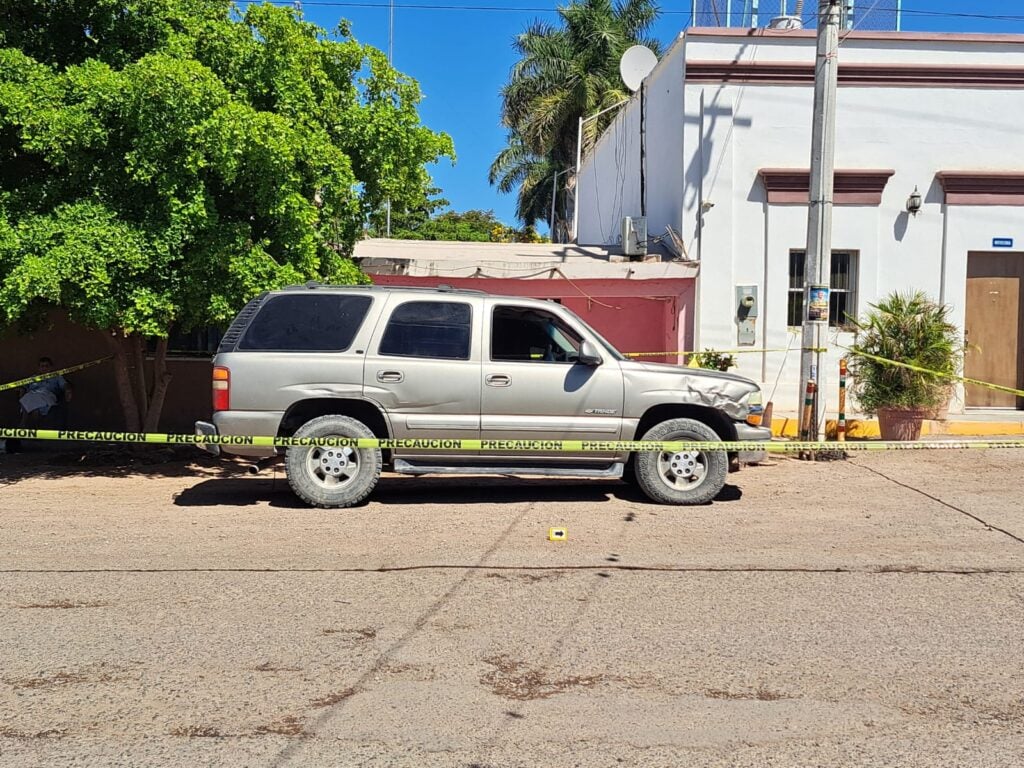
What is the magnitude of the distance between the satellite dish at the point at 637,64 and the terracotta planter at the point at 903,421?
7.29m

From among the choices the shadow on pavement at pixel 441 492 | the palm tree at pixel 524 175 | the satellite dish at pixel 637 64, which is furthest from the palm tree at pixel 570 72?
the shadow on pavement at pixel 441 492

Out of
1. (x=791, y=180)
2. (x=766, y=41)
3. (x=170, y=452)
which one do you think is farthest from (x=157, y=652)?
(x=766, y=41)

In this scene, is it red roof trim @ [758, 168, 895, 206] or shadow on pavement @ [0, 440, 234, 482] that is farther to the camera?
red roof trim @ [758, 168, 895, 206]

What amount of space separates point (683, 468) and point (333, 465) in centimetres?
329

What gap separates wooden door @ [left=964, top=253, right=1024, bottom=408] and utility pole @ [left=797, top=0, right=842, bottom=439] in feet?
13.6

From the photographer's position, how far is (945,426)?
13.7 meters

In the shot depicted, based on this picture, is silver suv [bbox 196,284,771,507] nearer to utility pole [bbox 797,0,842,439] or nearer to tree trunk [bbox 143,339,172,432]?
utility pole [bbox 797,0,842,439]

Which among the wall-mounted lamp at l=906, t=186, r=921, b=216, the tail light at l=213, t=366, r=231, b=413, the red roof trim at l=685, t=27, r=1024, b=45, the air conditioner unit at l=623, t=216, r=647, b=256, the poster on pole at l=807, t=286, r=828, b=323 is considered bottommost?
the tail light at l=213, t=366, r=231, b=413

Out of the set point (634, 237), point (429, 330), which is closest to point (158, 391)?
point (429, 330)

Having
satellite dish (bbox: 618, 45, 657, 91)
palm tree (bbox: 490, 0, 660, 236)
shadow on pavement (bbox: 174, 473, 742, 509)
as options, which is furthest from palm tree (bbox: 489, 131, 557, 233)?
shadow on pavement (bbox: 174, 473, 742, 509)

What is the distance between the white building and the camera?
14.6 meters

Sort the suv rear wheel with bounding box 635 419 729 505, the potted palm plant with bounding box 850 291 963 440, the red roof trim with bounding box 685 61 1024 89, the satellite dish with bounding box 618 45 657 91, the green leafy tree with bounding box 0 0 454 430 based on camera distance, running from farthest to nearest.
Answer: the satellite dish with bounding box 618 45 657 91 → the red roof trim with bounding box 685 61 1024 89 → the potted palm plant with bounding box 850 291 963 440 → the green leafy tree with bounding box 0 0 454 430 → the suv rear wheel with bounding box 635 419 729 505

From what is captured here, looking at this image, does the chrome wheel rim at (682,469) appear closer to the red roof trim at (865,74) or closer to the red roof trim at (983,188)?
the red roof trim at (865,74)

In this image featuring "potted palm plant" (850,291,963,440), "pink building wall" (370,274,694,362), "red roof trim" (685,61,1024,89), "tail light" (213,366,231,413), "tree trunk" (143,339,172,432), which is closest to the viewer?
"tail light" (213,366,231,413)
